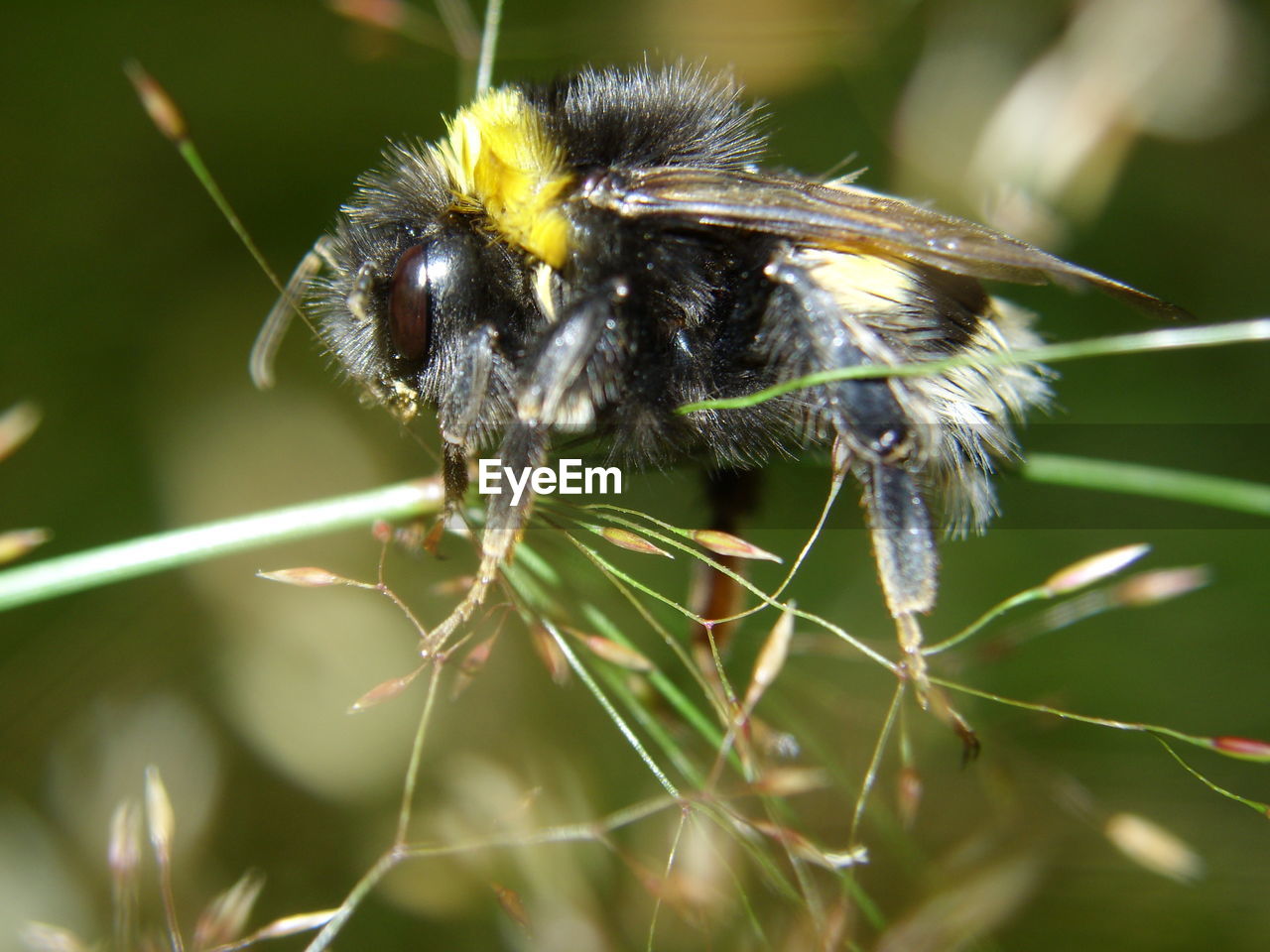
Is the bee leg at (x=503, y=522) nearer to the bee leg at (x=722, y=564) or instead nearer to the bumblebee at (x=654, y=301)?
the bumblebee at (x=654, y=301)

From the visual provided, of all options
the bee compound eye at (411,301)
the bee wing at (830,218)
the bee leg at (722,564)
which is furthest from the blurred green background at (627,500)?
the bee compound eye at (411,301)

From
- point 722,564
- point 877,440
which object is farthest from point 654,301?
point 722,564

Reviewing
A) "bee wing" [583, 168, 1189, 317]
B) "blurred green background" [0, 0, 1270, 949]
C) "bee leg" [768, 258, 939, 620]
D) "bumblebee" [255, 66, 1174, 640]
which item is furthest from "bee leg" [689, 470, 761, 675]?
"bee wing" [583, 168, 1189, 317]

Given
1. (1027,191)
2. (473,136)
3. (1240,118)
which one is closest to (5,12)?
(473,136)

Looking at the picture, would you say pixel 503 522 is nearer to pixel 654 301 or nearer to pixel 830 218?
pixel 654 301

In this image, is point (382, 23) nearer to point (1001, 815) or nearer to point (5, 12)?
point (5, 12)

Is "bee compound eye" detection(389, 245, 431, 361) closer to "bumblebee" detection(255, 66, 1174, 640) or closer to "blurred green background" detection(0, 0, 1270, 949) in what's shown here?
"bumblebee" detection(255, 66, 1174, 640)
